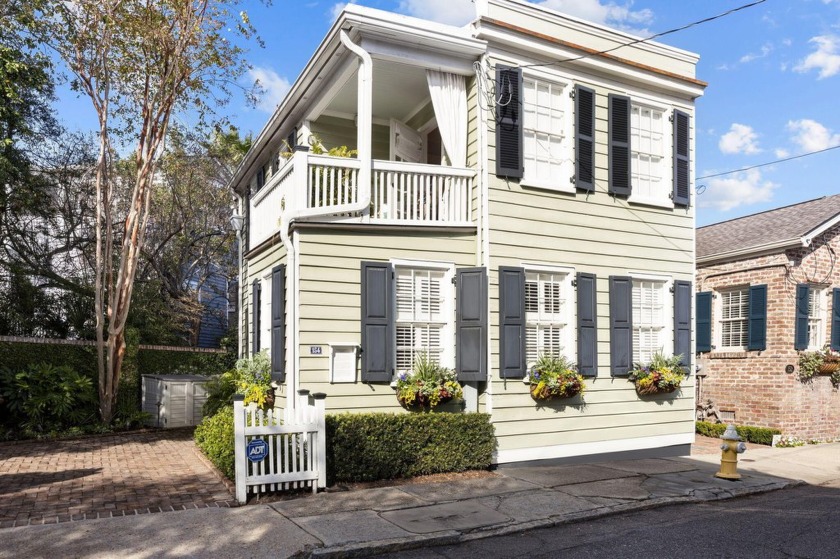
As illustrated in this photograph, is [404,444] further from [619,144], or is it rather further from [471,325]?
[619,144]

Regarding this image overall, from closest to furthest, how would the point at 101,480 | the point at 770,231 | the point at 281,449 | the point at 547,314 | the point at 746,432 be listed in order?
the point at 281,449
the point at 101,480
the point at 547,314
the point at 746,432
the point at 770,231

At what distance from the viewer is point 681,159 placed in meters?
11.3

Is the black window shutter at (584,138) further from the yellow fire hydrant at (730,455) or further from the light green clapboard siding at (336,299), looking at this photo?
the yellow fire hydrant at (730,455)

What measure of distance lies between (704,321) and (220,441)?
33.4 ft

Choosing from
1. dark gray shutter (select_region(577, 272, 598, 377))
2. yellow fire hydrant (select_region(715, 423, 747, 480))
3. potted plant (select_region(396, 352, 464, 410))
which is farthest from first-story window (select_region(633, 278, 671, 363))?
potted plant (select_region(396, 352, 464, 410))

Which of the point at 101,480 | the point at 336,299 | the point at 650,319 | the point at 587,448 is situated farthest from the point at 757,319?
the point at 101,480

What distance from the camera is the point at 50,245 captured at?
58.6 ft

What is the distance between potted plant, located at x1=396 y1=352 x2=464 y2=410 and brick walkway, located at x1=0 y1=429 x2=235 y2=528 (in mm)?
2520

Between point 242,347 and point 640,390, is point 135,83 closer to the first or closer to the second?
point 242,347

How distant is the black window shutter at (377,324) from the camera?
8711 mm

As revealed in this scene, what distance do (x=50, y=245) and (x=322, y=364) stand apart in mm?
12916

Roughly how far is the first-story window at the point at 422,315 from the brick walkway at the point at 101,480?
117 inches

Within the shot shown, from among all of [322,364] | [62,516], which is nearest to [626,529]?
[322,364]

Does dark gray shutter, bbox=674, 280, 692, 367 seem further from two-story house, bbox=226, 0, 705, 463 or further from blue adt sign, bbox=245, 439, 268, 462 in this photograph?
blue adt sign, bbox=245, 439, 268, 462
